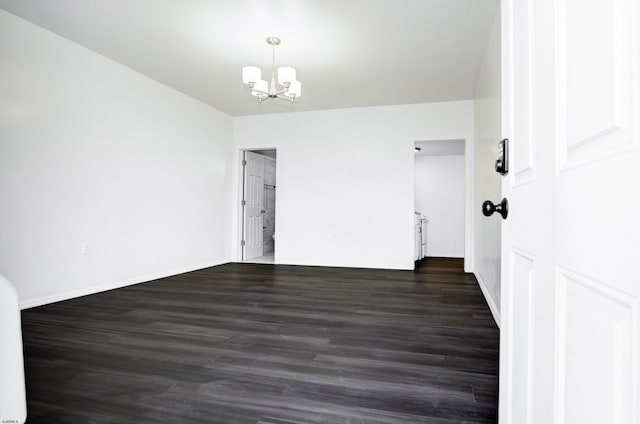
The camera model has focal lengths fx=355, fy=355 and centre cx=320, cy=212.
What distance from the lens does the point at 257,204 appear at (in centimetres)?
696

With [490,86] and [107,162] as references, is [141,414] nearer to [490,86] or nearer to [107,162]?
[107,162]

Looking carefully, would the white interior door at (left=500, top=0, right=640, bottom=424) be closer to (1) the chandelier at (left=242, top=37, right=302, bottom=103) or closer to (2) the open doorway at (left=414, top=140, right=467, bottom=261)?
(1) the chandelier at (left=242, top=37, right=302, bottom=103)

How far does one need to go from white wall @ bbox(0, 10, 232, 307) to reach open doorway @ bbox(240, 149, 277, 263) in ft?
3.55

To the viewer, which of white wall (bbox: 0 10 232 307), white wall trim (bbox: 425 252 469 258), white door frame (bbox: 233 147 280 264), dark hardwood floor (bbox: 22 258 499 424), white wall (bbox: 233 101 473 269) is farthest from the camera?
white wall trim (bbox: 425 252 469 258)

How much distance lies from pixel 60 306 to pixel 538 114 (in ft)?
13.0

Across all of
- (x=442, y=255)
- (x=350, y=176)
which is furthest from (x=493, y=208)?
(x=442, y=255)

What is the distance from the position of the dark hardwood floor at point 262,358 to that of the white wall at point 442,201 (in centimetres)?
379

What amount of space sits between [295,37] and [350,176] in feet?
8.81

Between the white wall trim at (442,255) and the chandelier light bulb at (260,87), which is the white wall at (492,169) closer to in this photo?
the chandelier light bulb at (260,87)

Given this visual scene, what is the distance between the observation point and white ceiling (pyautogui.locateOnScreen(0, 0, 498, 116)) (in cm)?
300

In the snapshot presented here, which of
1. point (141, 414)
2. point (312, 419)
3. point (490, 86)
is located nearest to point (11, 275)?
point (141, 414)

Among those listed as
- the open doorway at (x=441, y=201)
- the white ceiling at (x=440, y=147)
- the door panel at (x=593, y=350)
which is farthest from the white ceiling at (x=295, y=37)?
the door panel at (x=593, y=350)

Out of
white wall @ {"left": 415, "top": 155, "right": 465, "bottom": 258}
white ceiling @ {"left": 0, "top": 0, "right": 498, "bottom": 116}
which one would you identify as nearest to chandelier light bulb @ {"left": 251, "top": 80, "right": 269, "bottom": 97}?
white ceiling @ {"left": 0, "top": 0, "right": 498, "bottom": 116}

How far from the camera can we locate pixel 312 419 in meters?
1.49
